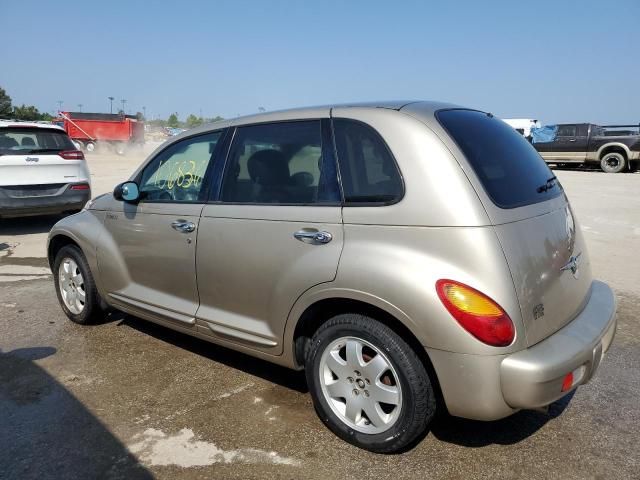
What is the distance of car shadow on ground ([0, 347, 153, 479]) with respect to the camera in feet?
8.37

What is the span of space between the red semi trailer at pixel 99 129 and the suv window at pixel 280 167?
3259 centimetres

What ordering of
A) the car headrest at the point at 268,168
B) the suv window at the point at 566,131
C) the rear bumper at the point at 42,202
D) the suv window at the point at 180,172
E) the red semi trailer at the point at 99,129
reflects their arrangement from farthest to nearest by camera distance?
the red semi trailer at the point at 99,129 → the suv window at the point at 566,131 → the rear bumper at the point at 42,202 → the suv window at the point at 180,172 → the car headrest at the point at 268,168

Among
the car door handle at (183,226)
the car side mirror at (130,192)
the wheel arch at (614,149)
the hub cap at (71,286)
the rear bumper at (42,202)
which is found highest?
the car side mirror at (130,192)

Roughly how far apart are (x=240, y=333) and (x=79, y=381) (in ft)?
4.14

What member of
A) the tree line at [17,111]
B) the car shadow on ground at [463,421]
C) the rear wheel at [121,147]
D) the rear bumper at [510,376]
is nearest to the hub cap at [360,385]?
the rear bumper at [510,376]

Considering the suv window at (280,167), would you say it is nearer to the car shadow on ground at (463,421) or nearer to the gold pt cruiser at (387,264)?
the gold pt cruiser at (387,264)

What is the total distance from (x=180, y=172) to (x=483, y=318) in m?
2.35

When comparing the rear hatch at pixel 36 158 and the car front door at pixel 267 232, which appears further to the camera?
the rear hatch at pixel 36 158

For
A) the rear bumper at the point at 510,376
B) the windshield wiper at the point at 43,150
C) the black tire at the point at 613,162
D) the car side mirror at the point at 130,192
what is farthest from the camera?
the black tire at the point at 613,162

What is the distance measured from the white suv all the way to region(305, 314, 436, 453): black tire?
6735 millimetres

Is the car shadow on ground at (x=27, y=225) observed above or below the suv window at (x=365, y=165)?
below

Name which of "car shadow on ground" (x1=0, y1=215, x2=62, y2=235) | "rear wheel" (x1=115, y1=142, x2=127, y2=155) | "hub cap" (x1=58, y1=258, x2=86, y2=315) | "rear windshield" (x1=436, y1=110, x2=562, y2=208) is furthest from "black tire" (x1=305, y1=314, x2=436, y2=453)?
"rear wheel" (x1=115, y1=142, x2=127, y2=155)

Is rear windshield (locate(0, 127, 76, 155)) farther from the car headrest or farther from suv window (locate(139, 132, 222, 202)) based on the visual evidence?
the car headrest

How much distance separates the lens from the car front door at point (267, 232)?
2.75 meters
